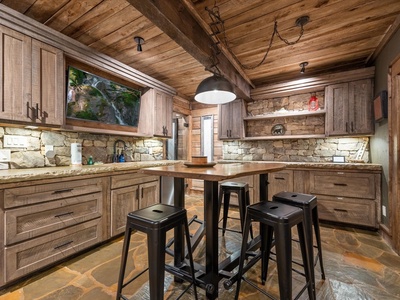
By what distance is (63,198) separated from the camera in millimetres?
2018

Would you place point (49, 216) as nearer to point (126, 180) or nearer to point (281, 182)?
point (126, 180)

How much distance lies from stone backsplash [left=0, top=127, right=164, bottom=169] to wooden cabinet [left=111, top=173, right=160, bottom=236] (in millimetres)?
791

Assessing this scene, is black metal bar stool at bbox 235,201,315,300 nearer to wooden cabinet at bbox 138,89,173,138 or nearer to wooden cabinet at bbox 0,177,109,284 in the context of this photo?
wooden cabinet at bbox 0,177,109,284

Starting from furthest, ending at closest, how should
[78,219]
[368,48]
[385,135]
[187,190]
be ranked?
[187,190] < [368,48] < [385,135] < [78,219]

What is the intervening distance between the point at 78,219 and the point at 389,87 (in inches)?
159

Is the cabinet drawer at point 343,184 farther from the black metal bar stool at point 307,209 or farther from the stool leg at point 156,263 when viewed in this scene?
the stool leg at point 156,263

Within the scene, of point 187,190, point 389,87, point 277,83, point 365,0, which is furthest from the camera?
point 187,190

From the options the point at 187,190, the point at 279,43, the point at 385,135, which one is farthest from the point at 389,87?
the point at 187,190

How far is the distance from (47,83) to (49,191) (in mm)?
1225

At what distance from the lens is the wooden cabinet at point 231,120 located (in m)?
4.30

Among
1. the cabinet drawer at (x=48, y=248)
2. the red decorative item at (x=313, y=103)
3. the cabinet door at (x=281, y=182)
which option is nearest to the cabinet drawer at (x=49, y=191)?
the cabinet drawer at (x=48, y=248)

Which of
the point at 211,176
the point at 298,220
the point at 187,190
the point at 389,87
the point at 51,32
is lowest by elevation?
the point at 187,190

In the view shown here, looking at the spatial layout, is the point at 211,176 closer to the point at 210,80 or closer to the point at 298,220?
the point at 298,220

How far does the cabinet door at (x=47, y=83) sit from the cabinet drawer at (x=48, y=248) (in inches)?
48.5
